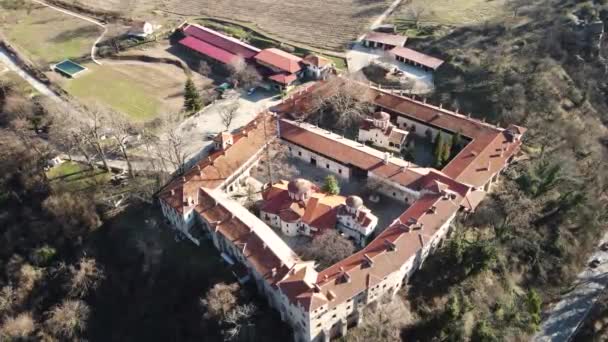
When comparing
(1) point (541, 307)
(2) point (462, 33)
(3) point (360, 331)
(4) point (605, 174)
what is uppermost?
(2) point (462, 33)

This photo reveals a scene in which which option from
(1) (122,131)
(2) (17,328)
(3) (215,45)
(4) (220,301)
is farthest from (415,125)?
(2) (17,328)

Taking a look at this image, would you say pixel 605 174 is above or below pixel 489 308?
above

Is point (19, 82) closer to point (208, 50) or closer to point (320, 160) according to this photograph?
point (208, 50)

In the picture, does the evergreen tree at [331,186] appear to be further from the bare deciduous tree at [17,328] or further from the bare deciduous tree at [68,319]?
the bare deciduous tree at [17,328]

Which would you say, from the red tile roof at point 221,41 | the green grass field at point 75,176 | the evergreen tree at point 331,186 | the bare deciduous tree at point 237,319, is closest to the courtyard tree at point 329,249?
the evergreen tree at point 331,186

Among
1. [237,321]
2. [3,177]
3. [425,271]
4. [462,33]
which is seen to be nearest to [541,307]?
[425,271]

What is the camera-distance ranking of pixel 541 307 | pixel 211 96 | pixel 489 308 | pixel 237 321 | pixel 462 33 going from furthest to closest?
pixel 462 33
pixel 211 96
pixel 541 307
pixel 489 308
pixel 237 321

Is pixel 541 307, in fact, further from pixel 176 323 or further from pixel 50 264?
pixel 50 264
